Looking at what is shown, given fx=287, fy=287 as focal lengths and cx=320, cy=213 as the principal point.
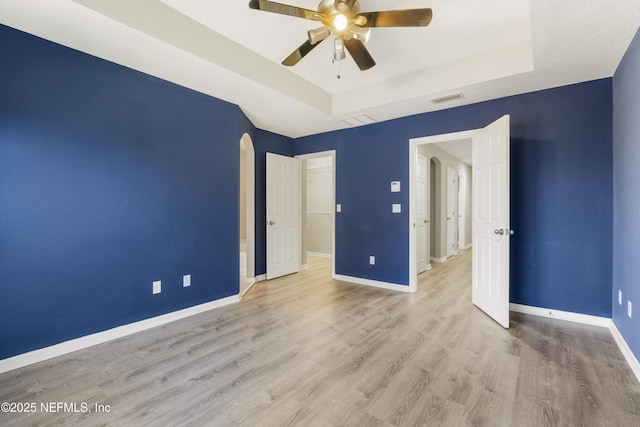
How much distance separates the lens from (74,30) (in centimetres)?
213

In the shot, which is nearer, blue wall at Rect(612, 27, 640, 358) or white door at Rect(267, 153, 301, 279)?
blue wall at Rect(612, 27, 640, 358)

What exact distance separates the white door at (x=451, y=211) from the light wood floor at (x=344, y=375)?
12.7 ft

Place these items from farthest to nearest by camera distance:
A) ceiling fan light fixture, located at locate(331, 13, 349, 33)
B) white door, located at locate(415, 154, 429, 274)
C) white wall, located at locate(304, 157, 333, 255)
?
white wall, located at locate(304, 157, 333, 255) < white door, located at locate(415, 154, 429, 274) < ceiling fan light fixture, located at locate(331, 13, 349, 33)

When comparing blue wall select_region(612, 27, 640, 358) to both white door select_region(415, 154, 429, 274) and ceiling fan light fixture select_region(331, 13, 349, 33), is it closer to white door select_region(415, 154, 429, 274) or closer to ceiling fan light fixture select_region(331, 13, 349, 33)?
ceiling fan light fixture select_region(331, 13, 349, 33)

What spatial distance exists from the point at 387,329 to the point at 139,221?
2670 millimetres

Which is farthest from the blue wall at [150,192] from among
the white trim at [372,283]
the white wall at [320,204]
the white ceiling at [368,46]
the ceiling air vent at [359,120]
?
the white wall at [320,204]

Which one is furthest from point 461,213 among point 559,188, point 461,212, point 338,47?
point 338,47

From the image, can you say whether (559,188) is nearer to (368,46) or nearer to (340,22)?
(368,46)

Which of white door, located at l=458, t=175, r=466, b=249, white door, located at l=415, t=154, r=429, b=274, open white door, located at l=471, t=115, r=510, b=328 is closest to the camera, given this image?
open white door, located at l=471, t=115, r=510, b=328

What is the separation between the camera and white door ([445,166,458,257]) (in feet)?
Result: 22.5

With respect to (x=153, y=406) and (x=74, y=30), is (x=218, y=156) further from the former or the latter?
(x=153, y=406)

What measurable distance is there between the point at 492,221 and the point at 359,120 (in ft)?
7.58

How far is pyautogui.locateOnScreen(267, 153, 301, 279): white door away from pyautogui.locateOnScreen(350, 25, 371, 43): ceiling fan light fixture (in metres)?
2.87

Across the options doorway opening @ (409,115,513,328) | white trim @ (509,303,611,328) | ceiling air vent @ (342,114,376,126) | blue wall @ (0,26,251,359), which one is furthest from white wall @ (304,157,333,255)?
white trim @ (509,303,611,328)
